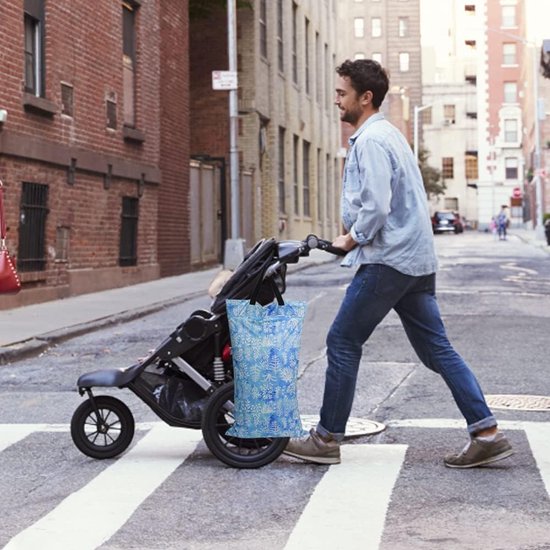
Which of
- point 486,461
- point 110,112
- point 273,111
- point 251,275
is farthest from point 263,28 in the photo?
point 486,461

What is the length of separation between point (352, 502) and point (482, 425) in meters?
1.07

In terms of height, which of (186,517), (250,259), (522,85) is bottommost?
(186,517)

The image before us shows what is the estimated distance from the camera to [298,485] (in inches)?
229

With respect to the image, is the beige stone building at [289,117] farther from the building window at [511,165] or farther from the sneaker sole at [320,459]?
the building window at [511,165]

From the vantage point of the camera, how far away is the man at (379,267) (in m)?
6.01

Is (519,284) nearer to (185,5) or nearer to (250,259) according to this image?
(185,5)

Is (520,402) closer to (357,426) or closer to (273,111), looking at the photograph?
(357,426)

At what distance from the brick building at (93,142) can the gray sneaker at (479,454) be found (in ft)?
37.1

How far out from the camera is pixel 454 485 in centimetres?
577

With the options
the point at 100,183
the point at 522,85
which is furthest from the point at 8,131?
the point at 522,85

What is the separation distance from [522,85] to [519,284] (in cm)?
7333

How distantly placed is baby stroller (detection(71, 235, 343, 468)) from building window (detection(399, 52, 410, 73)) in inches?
4065

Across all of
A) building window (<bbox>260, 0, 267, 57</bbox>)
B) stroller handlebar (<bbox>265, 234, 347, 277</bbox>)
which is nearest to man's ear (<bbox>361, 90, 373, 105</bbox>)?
stroller handlebar (<bbox>265, 234, 347, 277</bbox>)

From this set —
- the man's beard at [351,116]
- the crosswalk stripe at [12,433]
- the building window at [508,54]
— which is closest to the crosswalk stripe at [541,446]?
the man's beard at [351,116]
